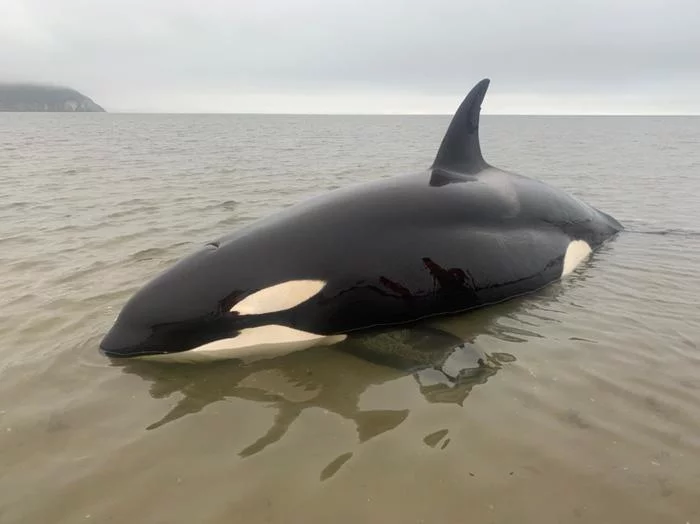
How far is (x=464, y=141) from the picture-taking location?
27.1 ft

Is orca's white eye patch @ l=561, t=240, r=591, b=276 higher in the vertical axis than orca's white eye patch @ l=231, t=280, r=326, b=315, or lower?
lower

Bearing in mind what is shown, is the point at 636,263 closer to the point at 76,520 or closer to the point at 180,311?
the point at 180,311

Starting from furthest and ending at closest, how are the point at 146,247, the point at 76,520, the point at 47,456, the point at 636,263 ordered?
the point at 146,247, the point at 636,263, the point at 47,456, the point at 76,520

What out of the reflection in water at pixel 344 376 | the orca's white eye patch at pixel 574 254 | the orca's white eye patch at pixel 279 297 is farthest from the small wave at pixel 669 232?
the orca's white eye patch at pixel 279 297

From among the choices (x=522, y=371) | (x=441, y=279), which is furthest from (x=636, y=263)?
(x=522, y=371)

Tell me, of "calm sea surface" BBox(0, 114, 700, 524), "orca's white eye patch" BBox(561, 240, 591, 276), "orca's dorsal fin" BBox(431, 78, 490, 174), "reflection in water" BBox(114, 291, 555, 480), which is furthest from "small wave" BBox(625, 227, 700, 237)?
"reflection in water" BBox(114, 291, 555, 480)

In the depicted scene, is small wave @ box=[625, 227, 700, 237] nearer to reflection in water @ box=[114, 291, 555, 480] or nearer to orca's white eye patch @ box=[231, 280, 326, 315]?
reflection in water @ box=[114, 291, 555, 480]

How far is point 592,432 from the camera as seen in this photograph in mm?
4211

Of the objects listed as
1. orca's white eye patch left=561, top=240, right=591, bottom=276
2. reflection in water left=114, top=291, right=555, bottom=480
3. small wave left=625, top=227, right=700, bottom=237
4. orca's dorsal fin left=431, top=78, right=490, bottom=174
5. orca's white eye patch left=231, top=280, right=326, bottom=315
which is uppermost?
orca's dorsal fin left=431, top=78, right=490, bottom=174

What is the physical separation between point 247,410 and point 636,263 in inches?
269

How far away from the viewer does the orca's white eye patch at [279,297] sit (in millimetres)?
5613

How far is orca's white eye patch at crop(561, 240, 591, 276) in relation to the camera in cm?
821

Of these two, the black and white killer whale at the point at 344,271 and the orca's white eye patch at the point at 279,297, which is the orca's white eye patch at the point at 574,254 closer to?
the black and white killer whale at the point at 344,271

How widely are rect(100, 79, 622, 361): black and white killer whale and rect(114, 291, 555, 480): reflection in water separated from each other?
0.24 meters
